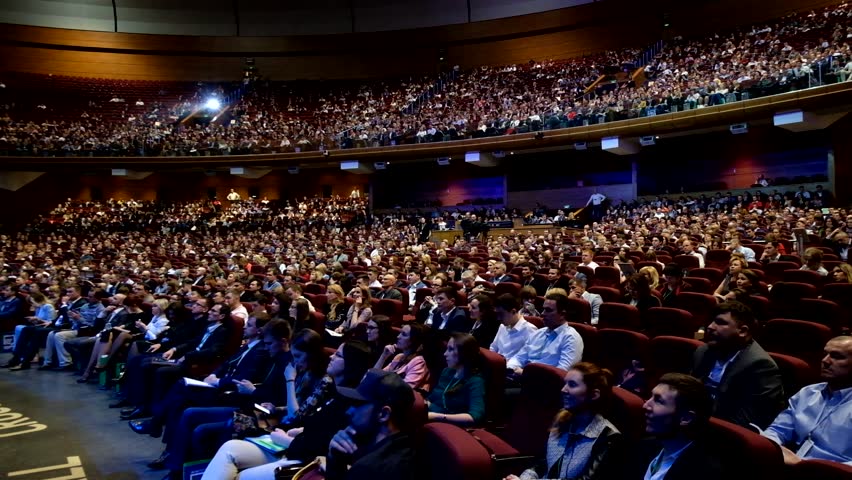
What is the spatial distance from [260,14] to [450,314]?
85.3 feet

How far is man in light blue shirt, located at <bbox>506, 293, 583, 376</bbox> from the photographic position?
395cm

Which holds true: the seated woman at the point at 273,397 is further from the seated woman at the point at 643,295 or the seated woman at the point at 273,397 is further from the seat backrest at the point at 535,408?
the seated woman at the point at 643,295

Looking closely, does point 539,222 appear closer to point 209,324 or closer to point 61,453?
point 209,324

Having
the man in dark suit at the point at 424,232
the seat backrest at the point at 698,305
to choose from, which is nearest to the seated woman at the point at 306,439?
the seat backrest at the point at 698,305

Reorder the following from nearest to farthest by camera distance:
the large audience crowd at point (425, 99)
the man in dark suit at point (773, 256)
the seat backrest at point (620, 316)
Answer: the seat backrest at point (620, 316)
the man in dark suit at point (773, 256)
the large audience crowd at point (425, 99)

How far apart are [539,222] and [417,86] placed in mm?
9464

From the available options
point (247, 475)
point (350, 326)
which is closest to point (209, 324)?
point (350, 326)

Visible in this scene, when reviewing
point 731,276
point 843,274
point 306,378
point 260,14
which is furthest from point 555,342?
point 260,14

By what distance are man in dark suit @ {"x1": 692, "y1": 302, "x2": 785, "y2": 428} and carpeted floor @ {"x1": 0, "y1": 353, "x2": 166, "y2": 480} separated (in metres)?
3.61

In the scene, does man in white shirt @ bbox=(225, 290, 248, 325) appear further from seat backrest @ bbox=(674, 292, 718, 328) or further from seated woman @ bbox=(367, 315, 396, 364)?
seat backrest @ bbox=(674, 292, 718, 328)

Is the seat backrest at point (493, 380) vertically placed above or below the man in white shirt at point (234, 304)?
below

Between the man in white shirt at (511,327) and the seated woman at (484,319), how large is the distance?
24 cm

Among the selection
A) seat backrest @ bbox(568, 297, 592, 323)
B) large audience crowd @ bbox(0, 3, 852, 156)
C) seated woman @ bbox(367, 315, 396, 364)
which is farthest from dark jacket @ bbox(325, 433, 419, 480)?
large audience crowd @ bbox(0, 3, 852, 156)

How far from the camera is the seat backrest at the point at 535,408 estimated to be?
2961 mm
